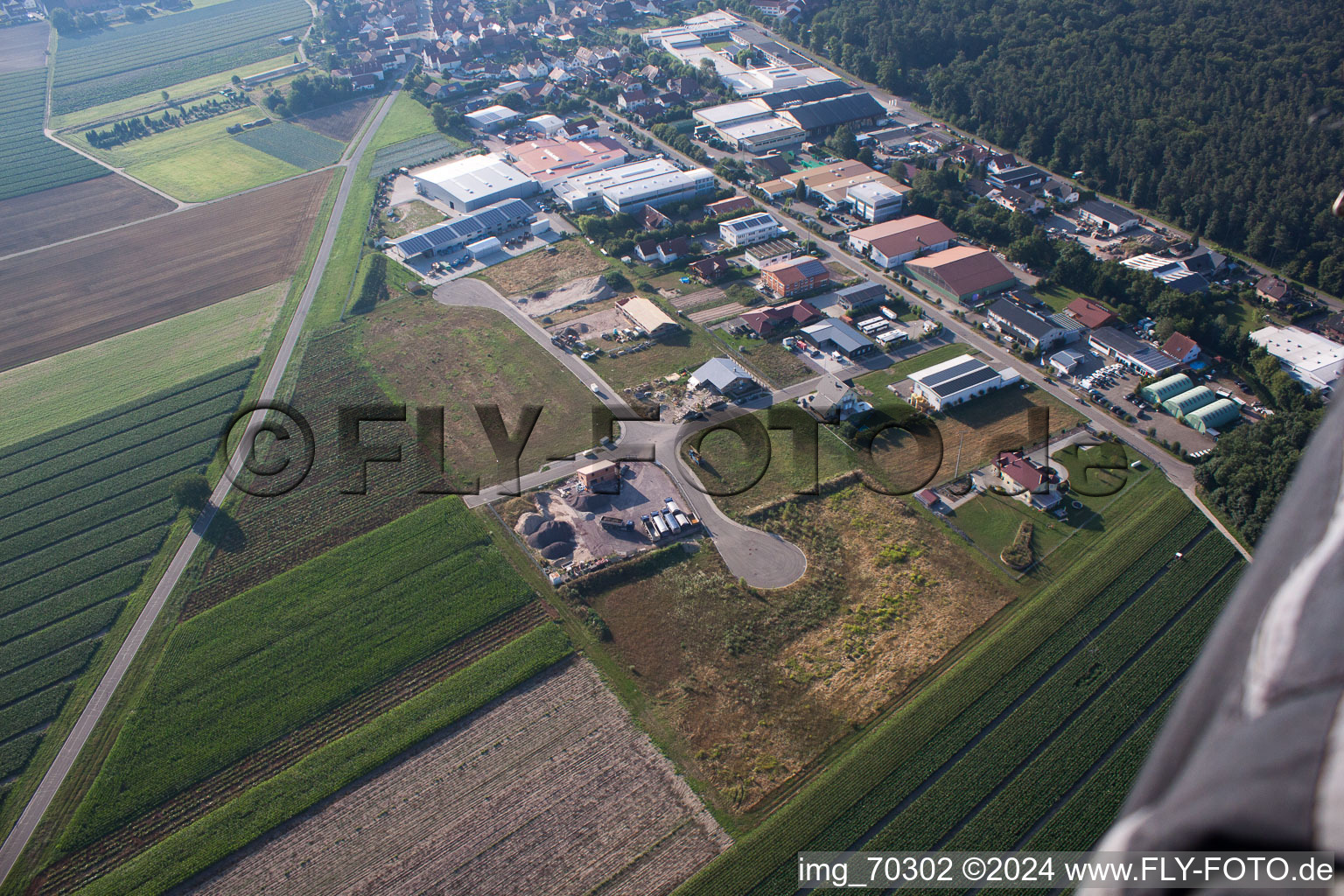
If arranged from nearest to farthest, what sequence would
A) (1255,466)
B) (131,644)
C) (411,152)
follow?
(131,644)
(1255,466)
(411,152)

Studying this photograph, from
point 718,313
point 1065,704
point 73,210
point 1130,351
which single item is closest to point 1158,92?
point 1130,351

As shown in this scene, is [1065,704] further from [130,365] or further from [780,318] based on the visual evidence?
[130,365]

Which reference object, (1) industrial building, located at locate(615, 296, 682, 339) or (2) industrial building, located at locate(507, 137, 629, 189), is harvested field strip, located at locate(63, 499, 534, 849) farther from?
(2) industrial building, located at locate(507, 137, 629, 189)

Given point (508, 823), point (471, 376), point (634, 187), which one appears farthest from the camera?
point (634, 187)

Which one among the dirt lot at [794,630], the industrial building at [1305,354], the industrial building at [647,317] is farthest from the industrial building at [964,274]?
the dirt lot at [794,630]

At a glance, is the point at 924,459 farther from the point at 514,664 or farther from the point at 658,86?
the point at 658,86
